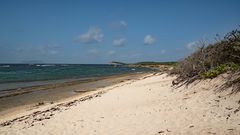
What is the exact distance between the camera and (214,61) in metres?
13.3

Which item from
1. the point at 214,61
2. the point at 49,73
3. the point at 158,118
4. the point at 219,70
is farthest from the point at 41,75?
the point at 158,118

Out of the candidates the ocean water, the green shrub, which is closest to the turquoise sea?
the ocean water

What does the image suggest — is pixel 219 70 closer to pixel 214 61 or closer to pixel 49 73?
pixel 214 61

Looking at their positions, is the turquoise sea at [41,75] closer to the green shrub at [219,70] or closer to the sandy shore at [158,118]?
the sandy shore at [158,118]

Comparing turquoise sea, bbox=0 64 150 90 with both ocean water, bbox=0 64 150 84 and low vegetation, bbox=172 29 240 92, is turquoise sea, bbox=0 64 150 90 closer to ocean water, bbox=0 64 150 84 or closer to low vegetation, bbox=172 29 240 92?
ocean water, bbox=0 64 150 84

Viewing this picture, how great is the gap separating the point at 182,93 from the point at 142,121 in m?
3.70

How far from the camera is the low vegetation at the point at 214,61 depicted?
11.8 meters

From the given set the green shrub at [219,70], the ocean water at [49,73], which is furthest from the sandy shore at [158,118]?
the ocean water at [49,73]

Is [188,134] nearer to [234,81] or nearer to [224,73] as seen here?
[234,81]

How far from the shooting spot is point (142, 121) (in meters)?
8.96

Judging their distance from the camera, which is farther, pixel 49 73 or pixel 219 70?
pixel 49 73

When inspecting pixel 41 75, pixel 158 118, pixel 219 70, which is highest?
pixel 219 70

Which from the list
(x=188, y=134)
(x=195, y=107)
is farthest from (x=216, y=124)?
(x=195, y=107)

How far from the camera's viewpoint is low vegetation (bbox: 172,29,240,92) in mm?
11805
